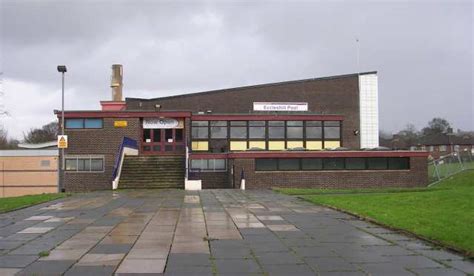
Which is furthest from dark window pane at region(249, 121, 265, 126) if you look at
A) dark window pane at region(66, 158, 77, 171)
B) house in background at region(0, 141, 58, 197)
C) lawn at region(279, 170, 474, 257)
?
lawn at region(279, 170, 474, 257)

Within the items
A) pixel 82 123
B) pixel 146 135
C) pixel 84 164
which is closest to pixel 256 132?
pixel 146 135

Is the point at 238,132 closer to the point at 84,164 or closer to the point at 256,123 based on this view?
the point at 256,123

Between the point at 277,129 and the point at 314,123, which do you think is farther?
the point at 314,123

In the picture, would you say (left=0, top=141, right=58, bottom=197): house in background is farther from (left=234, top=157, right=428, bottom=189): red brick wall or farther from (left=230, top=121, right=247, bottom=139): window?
(left=234, top=157, right=428, bottom=189): red brick wall

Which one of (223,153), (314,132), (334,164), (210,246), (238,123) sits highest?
(238,123)

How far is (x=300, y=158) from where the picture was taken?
110 ft

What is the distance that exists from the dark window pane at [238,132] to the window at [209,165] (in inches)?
274

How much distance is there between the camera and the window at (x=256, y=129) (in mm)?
42875

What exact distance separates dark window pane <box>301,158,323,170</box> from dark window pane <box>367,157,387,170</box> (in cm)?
327

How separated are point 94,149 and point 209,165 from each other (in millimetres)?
8332

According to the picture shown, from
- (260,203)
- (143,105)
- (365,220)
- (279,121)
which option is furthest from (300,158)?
(143,105)

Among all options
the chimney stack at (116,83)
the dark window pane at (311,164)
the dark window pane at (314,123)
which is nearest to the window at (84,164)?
the dark window pane at (311,164)

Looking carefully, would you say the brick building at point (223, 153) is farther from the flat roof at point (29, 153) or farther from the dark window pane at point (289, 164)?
the flat roof at point (29, 153)

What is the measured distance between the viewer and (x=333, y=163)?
33.9 meters
